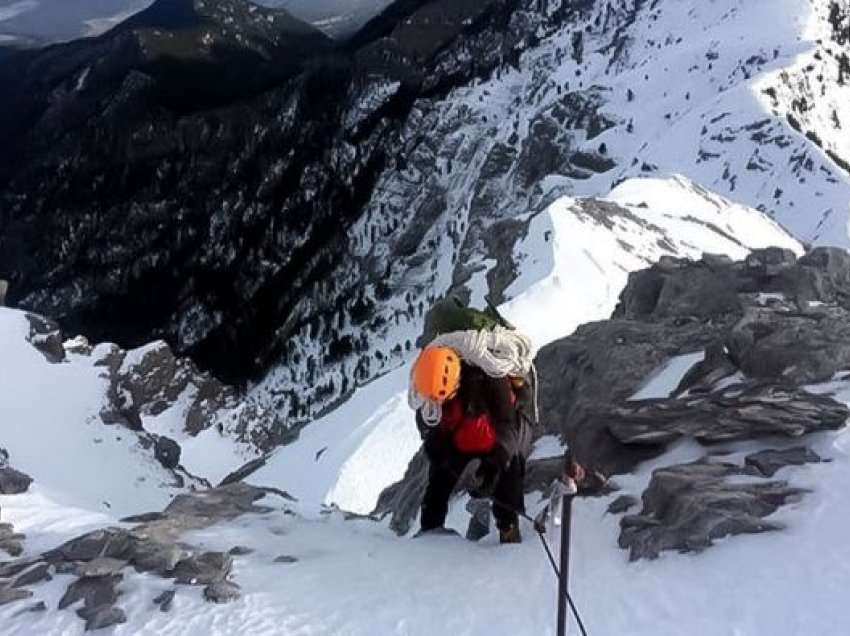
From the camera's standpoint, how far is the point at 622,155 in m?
145

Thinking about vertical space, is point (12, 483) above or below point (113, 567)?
below

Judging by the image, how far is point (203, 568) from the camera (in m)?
12.8

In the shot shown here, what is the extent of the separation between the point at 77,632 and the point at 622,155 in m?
139

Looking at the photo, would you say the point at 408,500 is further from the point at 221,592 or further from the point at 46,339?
the point at 46,339

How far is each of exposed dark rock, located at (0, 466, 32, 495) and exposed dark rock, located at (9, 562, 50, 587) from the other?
231 inches

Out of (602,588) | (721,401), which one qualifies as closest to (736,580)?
(602,588)

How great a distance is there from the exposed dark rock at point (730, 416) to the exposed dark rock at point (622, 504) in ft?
4.55

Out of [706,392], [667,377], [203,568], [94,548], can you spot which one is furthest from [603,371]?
[94,548]

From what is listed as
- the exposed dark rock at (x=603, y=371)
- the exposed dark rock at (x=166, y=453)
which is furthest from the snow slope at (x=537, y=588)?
the exposed dark rock at (x=166, y=453)

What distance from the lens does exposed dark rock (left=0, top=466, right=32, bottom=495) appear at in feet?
61.2

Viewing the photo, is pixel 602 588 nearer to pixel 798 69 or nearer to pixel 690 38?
pixel 798 69

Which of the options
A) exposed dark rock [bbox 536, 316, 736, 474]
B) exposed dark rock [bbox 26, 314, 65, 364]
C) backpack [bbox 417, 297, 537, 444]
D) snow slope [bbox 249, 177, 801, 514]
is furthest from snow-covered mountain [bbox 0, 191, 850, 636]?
exposed dark rock [bbox 26, 314, 65, 364]

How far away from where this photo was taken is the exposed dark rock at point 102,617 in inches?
458

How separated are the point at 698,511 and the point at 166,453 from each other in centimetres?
7127
